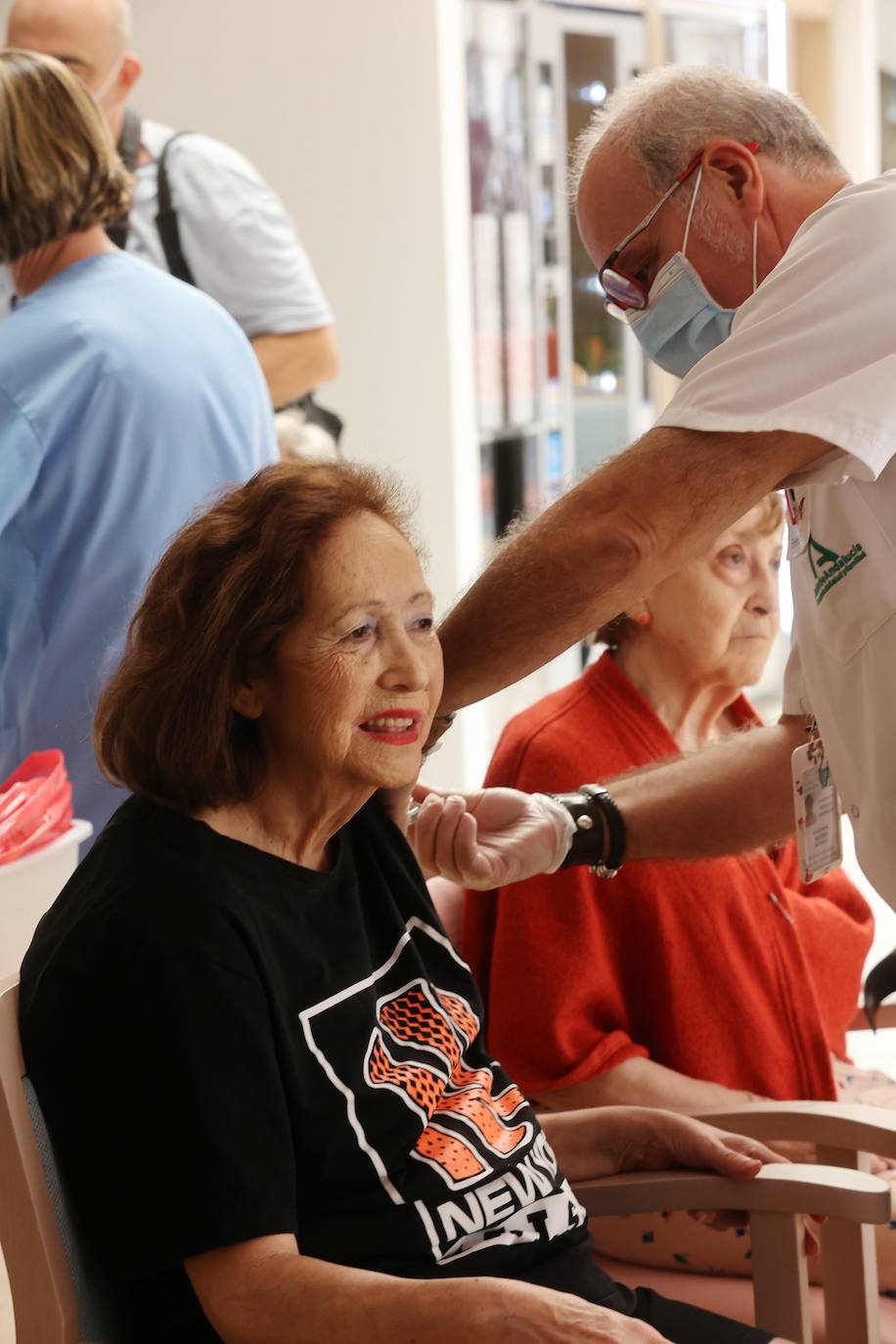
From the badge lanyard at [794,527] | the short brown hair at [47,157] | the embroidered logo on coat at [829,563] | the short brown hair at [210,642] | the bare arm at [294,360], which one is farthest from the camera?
the bare arm at [294,360]

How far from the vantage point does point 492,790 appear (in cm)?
183

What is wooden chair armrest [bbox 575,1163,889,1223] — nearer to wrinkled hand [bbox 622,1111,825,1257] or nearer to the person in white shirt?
wrinkled hand [bbox 622,1111,825,1257]

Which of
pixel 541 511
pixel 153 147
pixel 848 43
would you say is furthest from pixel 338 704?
pixel 848 43

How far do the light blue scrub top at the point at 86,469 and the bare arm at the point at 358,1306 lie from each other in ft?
3.98

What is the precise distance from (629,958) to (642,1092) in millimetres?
191

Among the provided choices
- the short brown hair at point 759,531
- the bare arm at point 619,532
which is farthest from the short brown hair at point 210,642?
the short brown hair at point 759,531

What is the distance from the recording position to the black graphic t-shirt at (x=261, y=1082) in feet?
3.93

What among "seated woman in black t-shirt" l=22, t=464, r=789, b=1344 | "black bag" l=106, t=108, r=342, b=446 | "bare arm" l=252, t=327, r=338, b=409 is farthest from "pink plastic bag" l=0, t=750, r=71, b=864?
"bare arm" l=252, t=327, r=338, b=409

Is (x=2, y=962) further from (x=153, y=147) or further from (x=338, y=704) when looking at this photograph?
(x=153, y=147)

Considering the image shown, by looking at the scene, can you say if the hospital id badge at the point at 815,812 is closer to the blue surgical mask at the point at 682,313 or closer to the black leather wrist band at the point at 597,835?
the black leather wrist band at the point at 597,835

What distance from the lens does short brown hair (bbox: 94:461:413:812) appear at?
1.36 meters

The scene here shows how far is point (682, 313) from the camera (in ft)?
5.70

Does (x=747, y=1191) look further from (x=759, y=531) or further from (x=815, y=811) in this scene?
(x=759, y=531)

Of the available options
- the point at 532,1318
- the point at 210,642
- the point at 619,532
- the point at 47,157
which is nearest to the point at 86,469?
the point at 47,157
